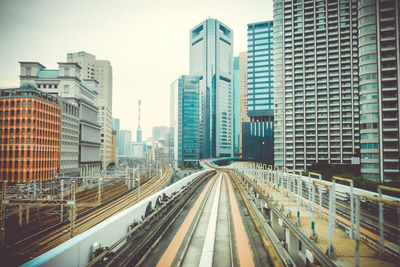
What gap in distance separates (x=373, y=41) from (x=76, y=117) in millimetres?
72372

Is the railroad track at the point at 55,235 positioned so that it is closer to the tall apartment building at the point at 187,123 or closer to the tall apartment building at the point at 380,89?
the tall apartment building at the point at 380,89

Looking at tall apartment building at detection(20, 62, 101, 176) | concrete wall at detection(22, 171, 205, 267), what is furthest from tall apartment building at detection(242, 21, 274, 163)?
concrete wall at detection(22, 171, 205, 267)

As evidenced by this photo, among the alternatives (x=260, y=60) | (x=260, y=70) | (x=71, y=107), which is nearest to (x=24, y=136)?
(x=71, y=107)

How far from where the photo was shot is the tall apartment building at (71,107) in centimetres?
5659

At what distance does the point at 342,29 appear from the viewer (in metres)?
64.5

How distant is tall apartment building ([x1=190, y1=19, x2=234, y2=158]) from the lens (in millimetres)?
165538

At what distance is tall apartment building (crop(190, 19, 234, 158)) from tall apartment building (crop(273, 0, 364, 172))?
96.8m

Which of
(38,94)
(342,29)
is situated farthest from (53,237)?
(342,29)

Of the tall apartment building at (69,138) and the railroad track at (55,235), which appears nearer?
the railroad track at (55,235)

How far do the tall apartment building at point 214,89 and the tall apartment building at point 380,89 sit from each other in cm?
12430

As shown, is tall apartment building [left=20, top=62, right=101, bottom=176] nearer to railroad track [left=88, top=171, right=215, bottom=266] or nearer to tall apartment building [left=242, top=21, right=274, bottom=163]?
railroad track [left=88, top=171, right=215, bottom=266]

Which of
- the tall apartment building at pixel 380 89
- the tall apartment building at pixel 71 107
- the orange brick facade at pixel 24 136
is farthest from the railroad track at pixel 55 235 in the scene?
the tall apartment building at pixel 380 89

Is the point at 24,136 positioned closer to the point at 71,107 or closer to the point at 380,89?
the point at 71,107

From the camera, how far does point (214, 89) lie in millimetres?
172125
